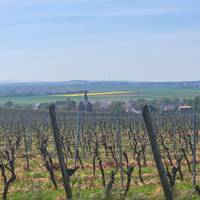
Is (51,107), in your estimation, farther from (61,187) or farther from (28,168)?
(28,168)

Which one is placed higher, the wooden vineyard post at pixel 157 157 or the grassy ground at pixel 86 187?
the wooden vineyard post at pixel 157 157

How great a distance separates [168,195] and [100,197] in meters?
1.61

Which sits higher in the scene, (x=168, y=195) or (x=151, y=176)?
(x=168, y=195)

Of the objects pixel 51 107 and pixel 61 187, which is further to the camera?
pixel 61 187

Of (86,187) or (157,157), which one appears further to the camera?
(86,187)

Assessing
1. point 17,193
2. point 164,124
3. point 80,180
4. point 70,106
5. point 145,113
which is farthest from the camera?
point 70,106

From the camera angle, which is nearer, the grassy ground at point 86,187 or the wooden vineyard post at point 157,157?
the wooden vineyard post at point 157,157

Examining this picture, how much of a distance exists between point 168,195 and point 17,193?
17.4 ft

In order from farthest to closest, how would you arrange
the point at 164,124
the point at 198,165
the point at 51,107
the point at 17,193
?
the point at 164,124 < the point at 198,165 < the point at 17,193 < the point at 51,107

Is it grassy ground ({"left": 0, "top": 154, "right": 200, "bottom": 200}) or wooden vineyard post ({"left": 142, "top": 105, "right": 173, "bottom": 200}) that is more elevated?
wooden vineyard post ({"left": 142, "top": 105, "right": 173, "bottom": 200})

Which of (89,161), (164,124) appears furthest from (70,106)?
(89,161)

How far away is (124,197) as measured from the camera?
7641mm

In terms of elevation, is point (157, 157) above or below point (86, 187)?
above

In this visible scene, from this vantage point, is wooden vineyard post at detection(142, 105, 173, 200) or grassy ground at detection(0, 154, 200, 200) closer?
wooden vineyard post at detection(142, 105, 173, 200)
